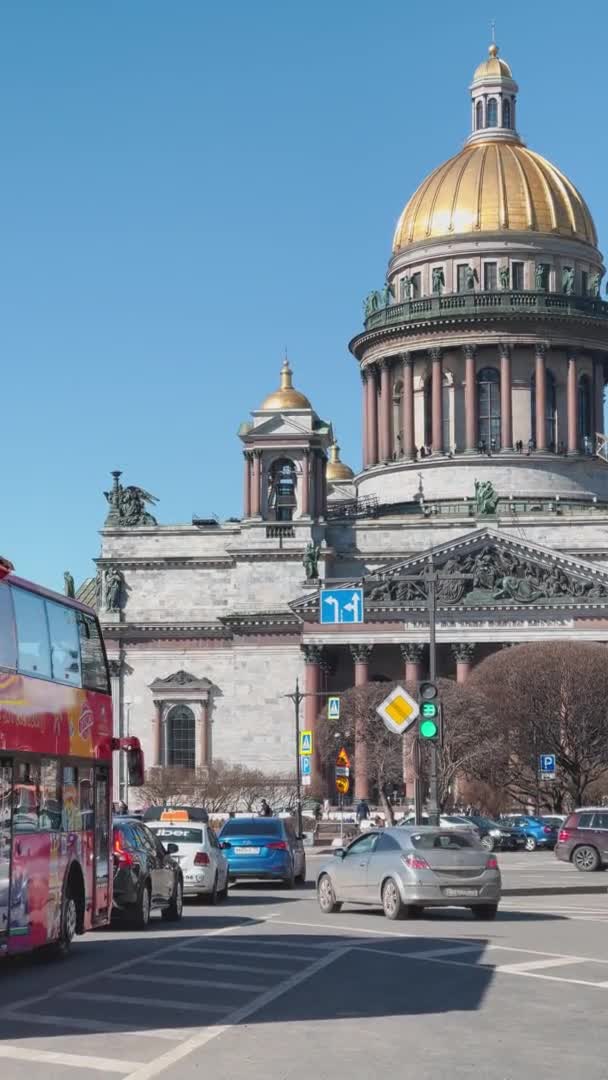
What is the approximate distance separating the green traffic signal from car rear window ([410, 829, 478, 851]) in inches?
371

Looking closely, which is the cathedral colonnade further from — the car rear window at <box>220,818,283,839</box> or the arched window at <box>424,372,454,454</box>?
the car rear window at <box>220,818,283,839</box>

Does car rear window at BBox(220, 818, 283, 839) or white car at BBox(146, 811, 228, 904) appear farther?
car rear window at BBox(220, 818, 283, 839)

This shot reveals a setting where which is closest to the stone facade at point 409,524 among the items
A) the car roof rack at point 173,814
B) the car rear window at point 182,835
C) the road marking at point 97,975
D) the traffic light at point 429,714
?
the car roof rack at point 173,814

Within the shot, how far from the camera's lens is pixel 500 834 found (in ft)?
220

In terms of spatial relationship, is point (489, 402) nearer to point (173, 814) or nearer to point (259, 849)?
point (173, 814)

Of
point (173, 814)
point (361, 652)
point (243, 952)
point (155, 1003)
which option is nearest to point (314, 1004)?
point (155, 1003)

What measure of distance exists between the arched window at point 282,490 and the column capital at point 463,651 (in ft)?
41.0

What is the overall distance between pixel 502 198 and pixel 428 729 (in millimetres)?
78347

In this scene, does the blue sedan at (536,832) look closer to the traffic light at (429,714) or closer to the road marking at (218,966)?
the traffic light at (429,714)

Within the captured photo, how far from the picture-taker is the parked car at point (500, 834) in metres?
65.8

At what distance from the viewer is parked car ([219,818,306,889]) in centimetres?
4150

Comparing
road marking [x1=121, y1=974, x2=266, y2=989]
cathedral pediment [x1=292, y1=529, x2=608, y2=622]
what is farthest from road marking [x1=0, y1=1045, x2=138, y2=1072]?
cathedral pediment [x1=292, y1=529, x2=608, y2=622]

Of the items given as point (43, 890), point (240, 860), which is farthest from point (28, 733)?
point (240, 860)

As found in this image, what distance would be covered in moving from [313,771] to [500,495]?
73.0 ft
